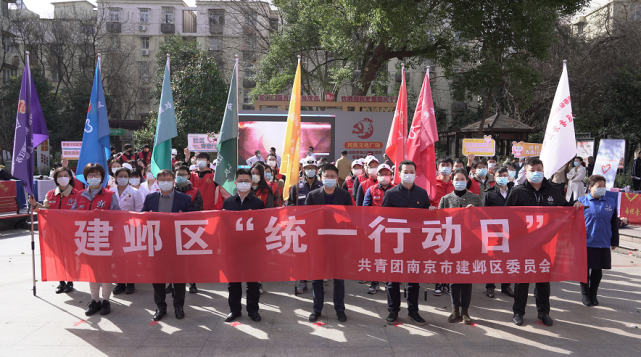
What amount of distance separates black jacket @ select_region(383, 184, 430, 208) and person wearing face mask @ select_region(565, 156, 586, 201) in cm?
1017

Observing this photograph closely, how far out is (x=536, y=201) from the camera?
16.9ft

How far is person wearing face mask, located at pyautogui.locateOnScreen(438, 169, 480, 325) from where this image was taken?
5.03 metres

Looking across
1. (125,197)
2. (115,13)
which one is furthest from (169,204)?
(115,13)

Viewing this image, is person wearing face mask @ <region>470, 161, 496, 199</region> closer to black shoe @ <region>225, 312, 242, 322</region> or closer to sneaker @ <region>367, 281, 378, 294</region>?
sneaker @ <region>367, 281, 378, 294</region>

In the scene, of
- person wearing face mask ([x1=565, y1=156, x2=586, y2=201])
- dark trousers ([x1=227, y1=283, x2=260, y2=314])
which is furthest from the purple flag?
person wearing face mask ([x1=565, y1=156, x2=586, y2=201])

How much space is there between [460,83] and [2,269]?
1638cm

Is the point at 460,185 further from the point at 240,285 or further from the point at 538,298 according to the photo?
the point at 240,285

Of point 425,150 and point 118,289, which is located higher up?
point 425,150

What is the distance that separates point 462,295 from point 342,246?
4.79 ft

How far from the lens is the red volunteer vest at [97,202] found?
541cm

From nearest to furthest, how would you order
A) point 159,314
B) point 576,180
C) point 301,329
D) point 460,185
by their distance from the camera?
point 301,329
point 159,314
point 460,185
point 576,180

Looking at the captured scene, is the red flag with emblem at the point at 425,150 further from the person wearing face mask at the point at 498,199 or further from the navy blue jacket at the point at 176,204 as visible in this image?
the navy blue jacket at the point at 176,204

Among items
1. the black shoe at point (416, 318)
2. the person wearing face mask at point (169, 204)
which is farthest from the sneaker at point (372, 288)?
the person wearing face mask at point (169, 204)

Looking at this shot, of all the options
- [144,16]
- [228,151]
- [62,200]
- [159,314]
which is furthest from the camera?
[144,16]
